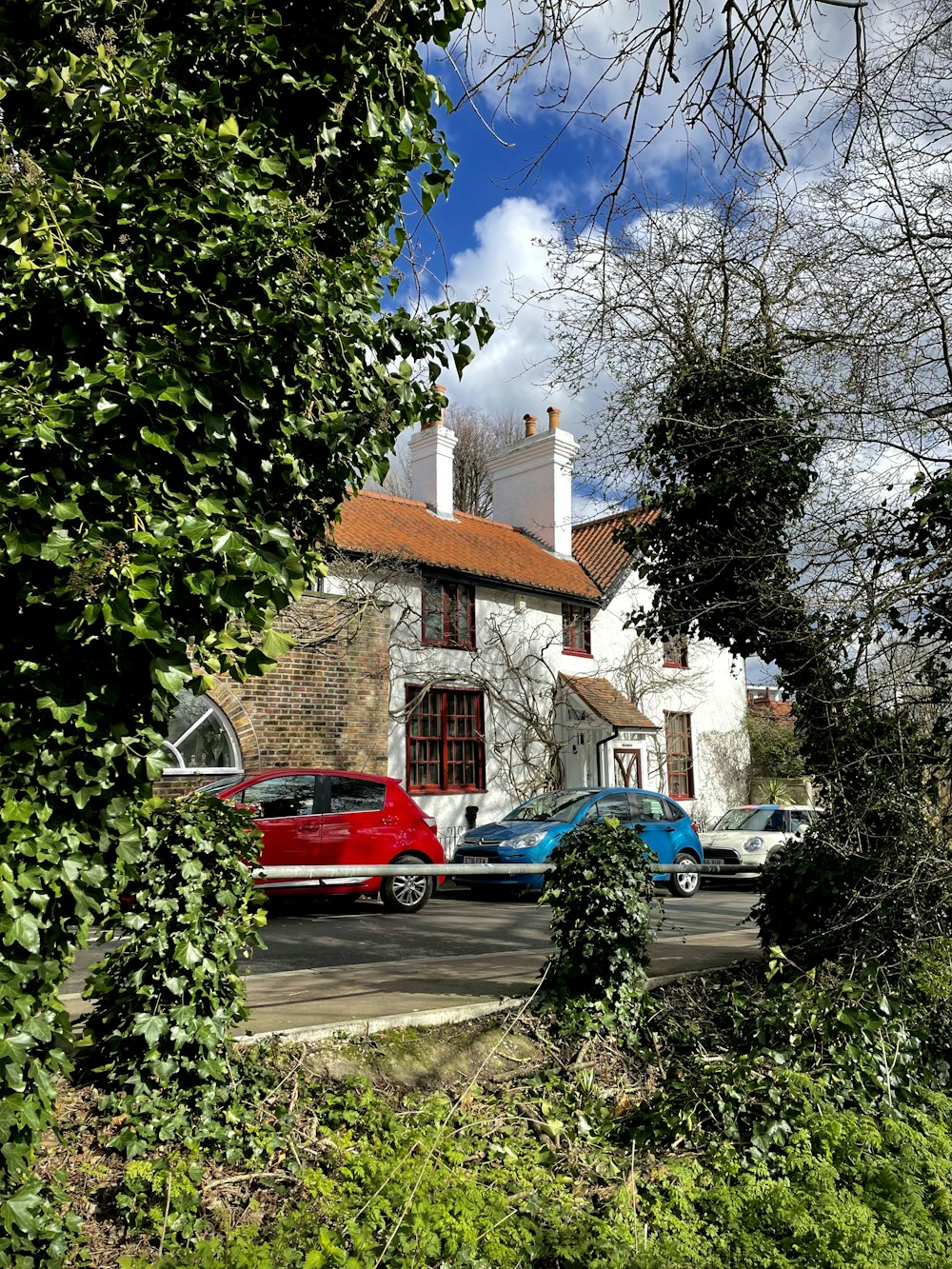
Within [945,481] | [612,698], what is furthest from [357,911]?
[612,698]

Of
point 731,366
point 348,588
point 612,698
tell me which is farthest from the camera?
point 612,698

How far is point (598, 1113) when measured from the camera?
4.69m

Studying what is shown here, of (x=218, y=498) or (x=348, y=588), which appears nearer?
(x=218, y=498)

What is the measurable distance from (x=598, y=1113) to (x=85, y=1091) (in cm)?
237

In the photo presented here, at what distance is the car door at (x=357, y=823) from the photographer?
463 inches

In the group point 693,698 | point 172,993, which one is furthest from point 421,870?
point 693,698

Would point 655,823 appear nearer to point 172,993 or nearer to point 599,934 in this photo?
point 599,934

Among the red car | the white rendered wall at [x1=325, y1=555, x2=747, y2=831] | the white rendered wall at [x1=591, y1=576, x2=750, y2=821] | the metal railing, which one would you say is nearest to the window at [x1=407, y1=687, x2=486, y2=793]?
the white rendered wall at [x1=325, y1=555, x2=747, y2=831]

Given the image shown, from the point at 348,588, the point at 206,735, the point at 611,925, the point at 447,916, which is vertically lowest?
the point at 447,916

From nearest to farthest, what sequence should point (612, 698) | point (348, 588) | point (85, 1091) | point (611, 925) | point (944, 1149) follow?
1. point (85, 1091)
2. point (944, 1149)
3. point (611, 925)
4. point (348, 588)
5. point (612, 698)

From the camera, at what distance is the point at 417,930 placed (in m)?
10.5

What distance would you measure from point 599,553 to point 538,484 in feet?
8.54

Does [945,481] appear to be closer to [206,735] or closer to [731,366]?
[731,366]

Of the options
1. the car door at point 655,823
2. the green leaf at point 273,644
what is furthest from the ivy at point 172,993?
the car door at point 655,823
